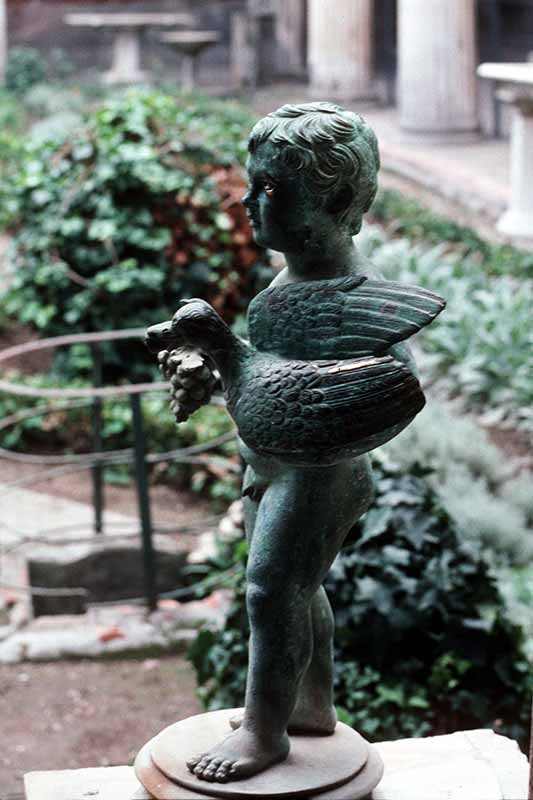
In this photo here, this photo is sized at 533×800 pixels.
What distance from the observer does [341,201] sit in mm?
2398

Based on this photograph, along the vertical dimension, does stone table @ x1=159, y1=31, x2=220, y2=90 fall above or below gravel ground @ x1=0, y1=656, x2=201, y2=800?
above

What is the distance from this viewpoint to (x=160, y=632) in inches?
220

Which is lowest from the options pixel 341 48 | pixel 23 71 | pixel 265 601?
pixel 23 71

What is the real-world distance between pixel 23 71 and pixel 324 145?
2005 centimetres

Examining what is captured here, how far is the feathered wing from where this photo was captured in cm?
235

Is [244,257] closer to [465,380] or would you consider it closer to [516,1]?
[465,380]

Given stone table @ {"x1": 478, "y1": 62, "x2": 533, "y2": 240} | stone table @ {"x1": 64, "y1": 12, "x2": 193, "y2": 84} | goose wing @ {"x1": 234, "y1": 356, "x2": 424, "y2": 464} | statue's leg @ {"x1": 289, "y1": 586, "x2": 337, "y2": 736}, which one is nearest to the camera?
goose wing @ {"x1": 234, "y1": 356, "x2": 424, "y2": 464}

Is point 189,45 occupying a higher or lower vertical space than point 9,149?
higher

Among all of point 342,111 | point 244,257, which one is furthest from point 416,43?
point 342,111

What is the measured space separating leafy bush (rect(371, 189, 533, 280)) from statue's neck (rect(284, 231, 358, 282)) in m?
7.02

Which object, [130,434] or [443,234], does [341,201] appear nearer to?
[130,434]

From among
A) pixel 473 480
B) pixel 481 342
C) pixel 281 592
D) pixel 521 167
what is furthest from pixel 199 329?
pixel 521 167

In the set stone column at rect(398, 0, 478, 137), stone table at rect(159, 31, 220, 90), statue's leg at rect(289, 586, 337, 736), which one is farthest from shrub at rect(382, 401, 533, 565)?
stone table at rect(159, 31, 220, 90)

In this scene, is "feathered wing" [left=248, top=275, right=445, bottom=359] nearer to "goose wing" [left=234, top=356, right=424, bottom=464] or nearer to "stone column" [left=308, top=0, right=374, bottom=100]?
"goose wing" [left=234, top=356, right=424, bottom=464]
